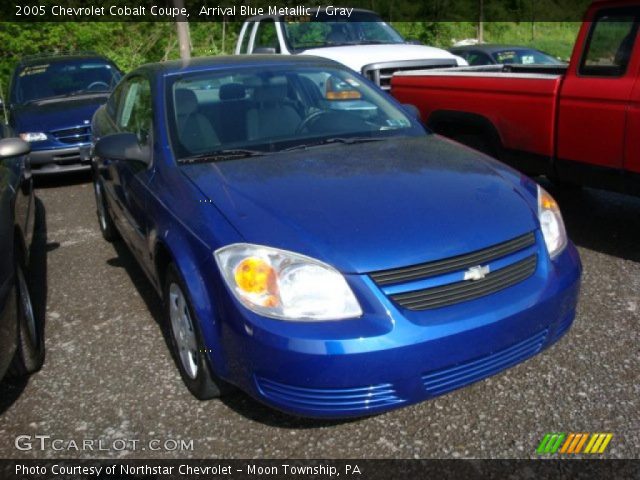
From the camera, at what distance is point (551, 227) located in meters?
2.91

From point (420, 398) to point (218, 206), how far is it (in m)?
1.18

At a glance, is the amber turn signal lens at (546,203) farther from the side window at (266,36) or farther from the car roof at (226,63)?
the side window at (266,36)

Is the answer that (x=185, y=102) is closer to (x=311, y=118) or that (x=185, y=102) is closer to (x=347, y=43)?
(x=311, y=118)

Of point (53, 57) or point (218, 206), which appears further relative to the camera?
point (53, 57)

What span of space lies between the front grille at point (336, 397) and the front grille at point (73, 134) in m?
6.05

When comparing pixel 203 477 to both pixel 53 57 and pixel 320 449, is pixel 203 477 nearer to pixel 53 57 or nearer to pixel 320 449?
pixel 320 449

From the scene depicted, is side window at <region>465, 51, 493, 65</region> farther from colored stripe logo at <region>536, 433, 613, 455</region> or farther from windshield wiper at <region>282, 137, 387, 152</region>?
colored stripe logo at <region>536, 433, 613, 455</region>

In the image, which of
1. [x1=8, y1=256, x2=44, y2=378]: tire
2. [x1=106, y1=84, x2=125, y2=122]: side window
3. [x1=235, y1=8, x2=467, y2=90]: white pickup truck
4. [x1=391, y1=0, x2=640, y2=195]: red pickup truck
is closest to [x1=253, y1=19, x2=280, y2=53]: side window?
[x1=235, y1=8, x2=467, y2=90]: white pickup truck

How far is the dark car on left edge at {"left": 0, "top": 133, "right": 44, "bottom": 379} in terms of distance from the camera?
2803 mm

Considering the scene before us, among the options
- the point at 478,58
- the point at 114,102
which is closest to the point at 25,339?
the point at 114,102

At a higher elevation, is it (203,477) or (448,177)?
(448,177)

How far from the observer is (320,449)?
265 cm

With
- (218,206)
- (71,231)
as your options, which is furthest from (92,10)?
(218,206)

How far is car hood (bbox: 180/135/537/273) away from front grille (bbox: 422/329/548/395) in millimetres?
444
